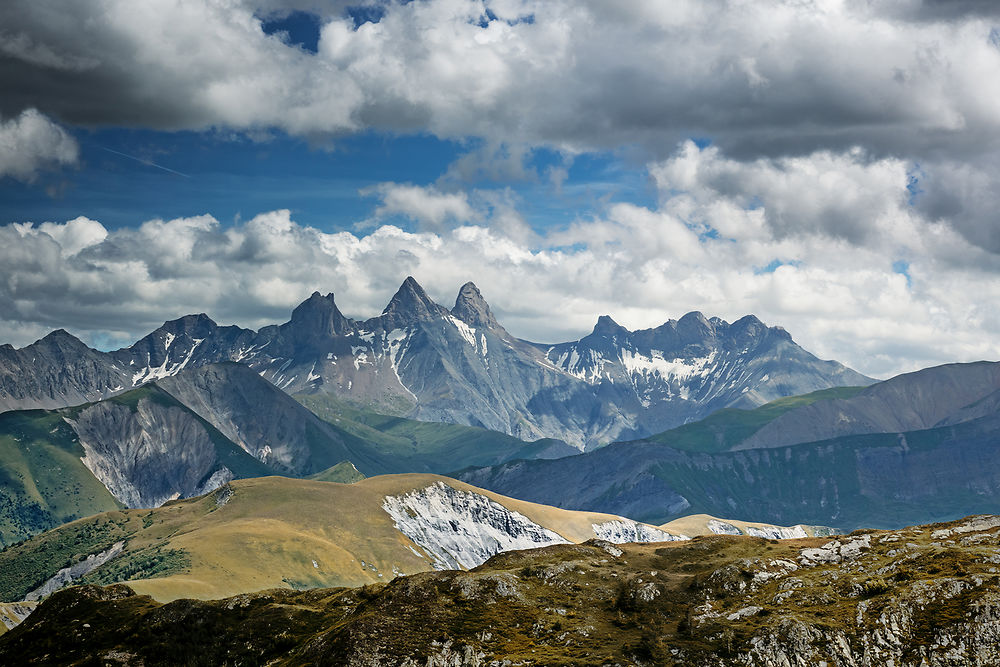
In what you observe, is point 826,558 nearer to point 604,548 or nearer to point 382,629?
point 604,548

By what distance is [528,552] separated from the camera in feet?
469

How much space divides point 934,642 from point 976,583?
8975 mm

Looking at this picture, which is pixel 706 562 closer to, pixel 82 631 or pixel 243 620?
pixel 243 620

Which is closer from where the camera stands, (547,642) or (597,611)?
(547,642)

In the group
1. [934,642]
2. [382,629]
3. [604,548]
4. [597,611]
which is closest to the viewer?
[934,642]

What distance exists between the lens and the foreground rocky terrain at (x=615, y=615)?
95.6m

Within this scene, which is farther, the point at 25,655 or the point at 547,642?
the point at 25,655

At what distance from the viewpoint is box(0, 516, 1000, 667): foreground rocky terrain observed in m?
95.6

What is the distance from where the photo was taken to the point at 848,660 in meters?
93.9

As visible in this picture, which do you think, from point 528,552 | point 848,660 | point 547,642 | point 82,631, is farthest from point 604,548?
point 82,631

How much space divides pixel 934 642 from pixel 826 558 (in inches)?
1034

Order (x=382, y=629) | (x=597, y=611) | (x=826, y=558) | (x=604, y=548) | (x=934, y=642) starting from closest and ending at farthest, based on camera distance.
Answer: (x=934, y=642) → (x=382, y=629) → (x=597, y=611) → (x=826, y=558) → (x=604, y=548)

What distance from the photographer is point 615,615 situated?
357ft

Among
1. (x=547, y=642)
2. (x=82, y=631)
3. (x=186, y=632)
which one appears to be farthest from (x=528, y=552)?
(x=82, y=631)
